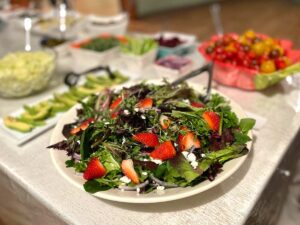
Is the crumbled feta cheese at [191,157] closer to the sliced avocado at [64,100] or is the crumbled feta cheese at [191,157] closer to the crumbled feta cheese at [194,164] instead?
the crumbled feta cheese at [194,164]

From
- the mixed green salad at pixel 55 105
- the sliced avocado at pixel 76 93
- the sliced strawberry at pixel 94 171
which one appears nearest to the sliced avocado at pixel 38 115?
the mixed green salad at pixel 55 105

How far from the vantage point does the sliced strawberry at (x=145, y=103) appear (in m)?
0.74

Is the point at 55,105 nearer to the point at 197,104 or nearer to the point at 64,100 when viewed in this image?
the point at 64,100

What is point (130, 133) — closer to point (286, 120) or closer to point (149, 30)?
point (286, 120)

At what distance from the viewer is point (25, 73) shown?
101 cm

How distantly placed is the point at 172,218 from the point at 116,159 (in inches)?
6.1

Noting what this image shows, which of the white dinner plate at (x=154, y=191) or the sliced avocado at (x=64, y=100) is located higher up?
the white dinner plate at (x=154, y=191)

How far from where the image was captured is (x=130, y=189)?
Result: 0.60m

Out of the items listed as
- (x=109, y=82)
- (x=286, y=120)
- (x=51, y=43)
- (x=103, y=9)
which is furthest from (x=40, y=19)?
(x=103, y=9)

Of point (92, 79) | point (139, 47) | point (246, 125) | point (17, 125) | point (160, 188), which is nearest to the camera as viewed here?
point (160, 188)

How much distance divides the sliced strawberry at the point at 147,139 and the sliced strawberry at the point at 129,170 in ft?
0.16

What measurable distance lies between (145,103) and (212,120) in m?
0.17

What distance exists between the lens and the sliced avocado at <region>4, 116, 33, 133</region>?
85 centimetres

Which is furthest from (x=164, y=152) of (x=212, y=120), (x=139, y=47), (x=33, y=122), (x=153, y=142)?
(x=139, y=47)
